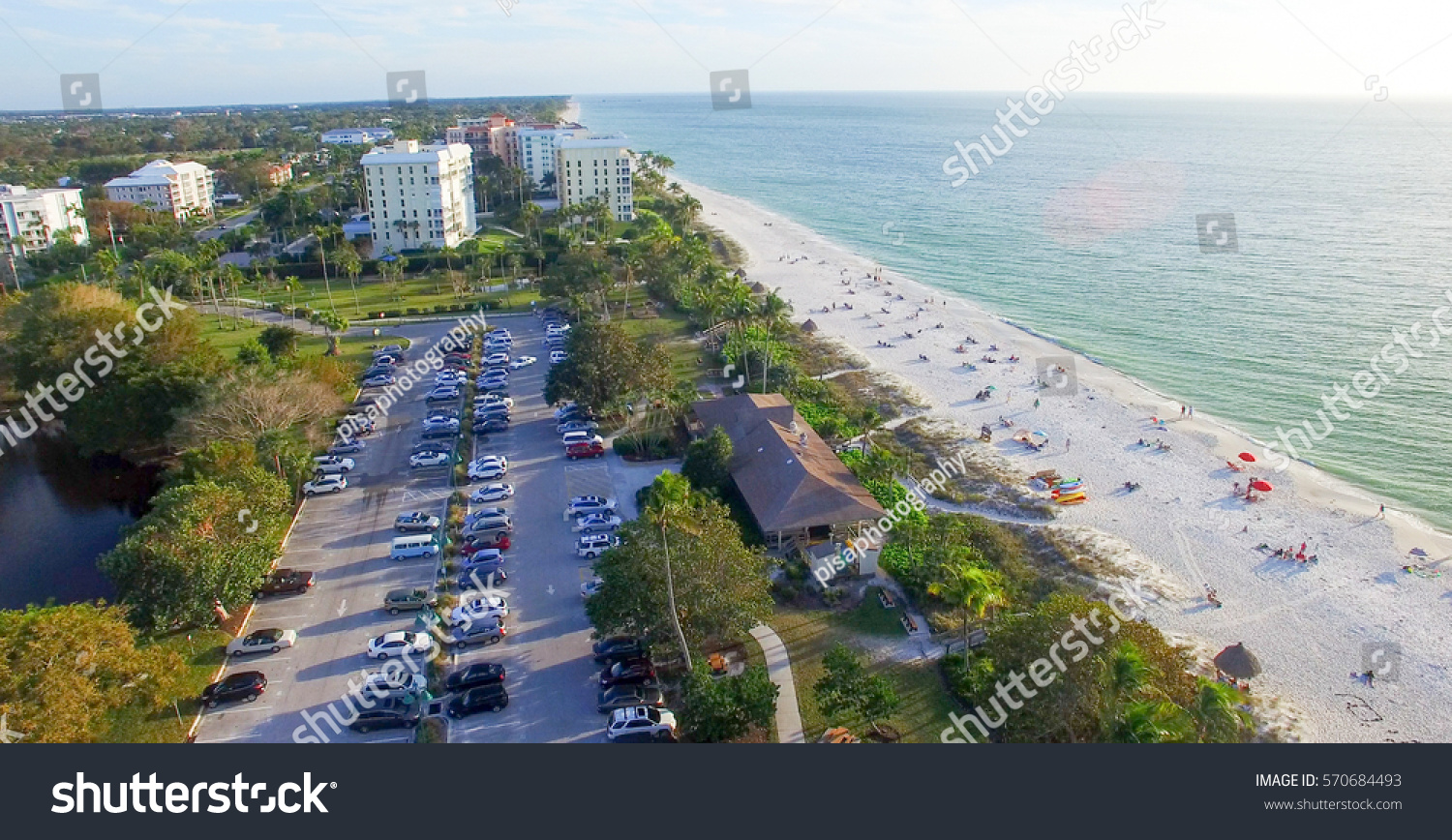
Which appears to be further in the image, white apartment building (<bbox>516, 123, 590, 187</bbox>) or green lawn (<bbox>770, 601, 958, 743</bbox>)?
white apartment building (<bbox>516, 123, 590, 187</bbox>)

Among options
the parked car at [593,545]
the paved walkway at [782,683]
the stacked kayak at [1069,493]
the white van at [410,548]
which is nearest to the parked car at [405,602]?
the white van at [410,548]

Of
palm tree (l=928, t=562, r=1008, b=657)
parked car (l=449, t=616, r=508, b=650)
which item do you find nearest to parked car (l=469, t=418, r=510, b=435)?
parked car (l=449, t=616, r=508, b=650)

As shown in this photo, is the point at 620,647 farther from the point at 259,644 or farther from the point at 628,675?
the point at 259,644

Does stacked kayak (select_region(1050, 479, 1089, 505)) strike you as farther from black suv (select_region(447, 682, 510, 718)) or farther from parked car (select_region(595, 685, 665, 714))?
black suv (select_region(447, 682, 510, 718))

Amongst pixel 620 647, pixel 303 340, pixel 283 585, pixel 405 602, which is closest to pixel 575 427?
pixel 405 602

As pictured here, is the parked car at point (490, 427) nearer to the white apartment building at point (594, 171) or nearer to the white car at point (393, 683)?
the white car at point (393, 683)

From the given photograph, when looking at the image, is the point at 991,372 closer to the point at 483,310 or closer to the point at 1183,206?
the point at 483,310
